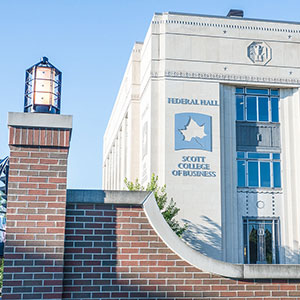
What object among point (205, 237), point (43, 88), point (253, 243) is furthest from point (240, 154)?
point (43, 88)

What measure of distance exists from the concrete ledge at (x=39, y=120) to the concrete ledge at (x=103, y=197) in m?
0.81

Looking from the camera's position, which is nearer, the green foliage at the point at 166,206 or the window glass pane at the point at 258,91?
the green foliage at the point at 166,206

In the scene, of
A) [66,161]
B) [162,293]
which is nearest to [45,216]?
[66,161]

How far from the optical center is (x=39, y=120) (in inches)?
263

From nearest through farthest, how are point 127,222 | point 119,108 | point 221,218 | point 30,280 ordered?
point 30,280
point 127,222
point 221,218
point 119,108

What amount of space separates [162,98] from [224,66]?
3519 mm

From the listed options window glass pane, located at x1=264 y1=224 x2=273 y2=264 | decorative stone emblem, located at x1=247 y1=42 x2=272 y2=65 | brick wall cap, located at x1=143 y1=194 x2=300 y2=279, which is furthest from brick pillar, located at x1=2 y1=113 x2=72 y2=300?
decorative stone emblem, located at x1=247 y1=42 x2=272 y2=65

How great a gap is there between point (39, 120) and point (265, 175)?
854 inches

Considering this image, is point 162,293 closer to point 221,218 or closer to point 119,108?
point 221,218

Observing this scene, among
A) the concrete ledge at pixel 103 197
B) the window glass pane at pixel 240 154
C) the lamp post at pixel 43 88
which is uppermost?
the window glass pane at pixel 240 154

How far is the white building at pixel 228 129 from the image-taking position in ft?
84.1

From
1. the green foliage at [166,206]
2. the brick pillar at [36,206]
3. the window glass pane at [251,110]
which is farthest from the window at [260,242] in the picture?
the brick pillar at [36,206]

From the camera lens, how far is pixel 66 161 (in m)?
6.63

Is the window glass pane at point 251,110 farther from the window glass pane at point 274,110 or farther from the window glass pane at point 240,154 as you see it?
the window glass pane at point 240,154
